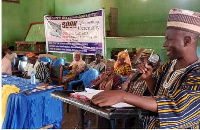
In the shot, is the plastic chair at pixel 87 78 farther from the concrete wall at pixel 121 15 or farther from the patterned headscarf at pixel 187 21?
the patterned headscarf at pixel 187 21

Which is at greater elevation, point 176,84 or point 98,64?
point 176,84

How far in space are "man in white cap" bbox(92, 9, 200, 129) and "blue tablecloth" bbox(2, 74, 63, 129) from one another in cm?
207

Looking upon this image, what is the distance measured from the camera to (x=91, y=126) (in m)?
3.62

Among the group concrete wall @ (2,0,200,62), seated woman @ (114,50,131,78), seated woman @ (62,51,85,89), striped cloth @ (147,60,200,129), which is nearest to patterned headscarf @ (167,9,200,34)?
striped cloth @ (147,60,200,129)

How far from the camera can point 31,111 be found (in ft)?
9.73

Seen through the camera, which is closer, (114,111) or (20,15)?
(114,111)

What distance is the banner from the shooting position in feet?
17.9

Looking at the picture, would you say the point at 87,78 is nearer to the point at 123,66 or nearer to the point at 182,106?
the point at 123,66

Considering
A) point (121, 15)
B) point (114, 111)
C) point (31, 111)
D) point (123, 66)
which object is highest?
point (121, 15)

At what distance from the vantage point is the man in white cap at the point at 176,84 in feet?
2.84

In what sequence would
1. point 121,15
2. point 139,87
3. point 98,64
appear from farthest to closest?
1. point 121,15
2. point 98,64
3. point 139,87

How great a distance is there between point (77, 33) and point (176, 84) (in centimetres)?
529

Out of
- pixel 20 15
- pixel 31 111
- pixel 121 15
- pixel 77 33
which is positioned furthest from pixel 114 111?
pixel 20 15

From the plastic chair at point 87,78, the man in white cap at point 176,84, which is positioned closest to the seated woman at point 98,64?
the plastic chair at point 87,78
